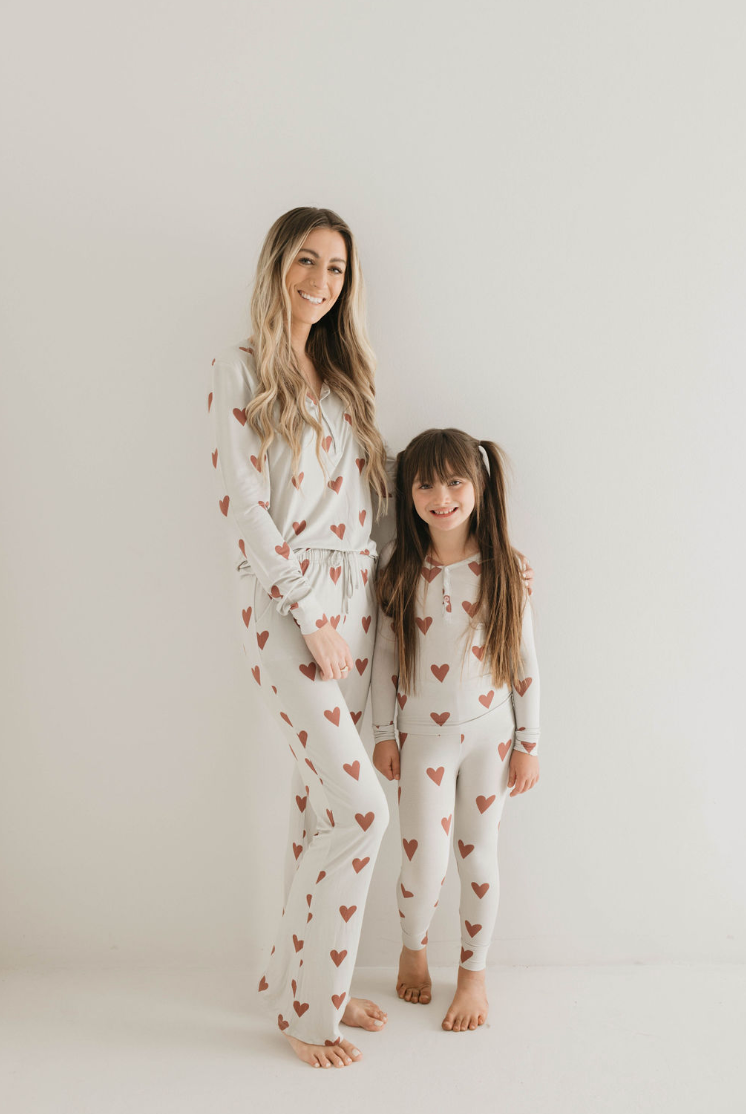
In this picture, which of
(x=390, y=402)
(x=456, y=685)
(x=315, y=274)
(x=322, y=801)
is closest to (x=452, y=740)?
(x=456, y=685)

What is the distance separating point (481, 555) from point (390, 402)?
0.43 m

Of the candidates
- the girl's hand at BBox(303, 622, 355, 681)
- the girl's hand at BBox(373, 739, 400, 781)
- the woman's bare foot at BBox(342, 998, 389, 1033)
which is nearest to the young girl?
the girl's hand at BBox(373, 739, 400, 781)

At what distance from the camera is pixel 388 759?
6.12 feet

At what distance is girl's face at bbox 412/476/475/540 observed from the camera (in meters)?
1.76

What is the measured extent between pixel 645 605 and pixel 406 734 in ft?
2.22

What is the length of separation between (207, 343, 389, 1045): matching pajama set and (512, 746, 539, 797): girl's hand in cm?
35

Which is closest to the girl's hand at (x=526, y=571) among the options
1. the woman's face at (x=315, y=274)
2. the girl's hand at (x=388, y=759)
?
the girl's hand at (x=388, y=759)

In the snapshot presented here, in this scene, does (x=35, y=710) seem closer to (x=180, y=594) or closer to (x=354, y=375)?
(x=180, y=594)

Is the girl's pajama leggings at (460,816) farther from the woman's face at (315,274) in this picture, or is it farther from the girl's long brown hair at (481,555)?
the woman's face at (315,274)

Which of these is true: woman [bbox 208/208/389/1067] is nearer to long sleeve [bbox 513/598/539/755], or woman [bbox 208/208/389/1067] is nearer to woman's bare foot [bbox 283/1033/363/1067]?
woman's bare foot [bbox 283/1033/363/1067]

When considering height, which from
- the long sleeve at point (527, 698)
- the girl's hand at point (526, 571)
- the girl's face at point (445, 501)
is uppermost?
the girl's face at point (445, 501)

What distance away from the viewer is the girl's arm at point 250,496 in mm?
1612

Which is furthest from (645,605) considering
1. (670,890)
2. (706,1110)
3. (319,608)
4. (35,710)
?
(35,710)

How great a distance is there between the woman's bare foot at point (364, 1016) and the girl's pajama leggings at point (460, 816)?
0.17m
